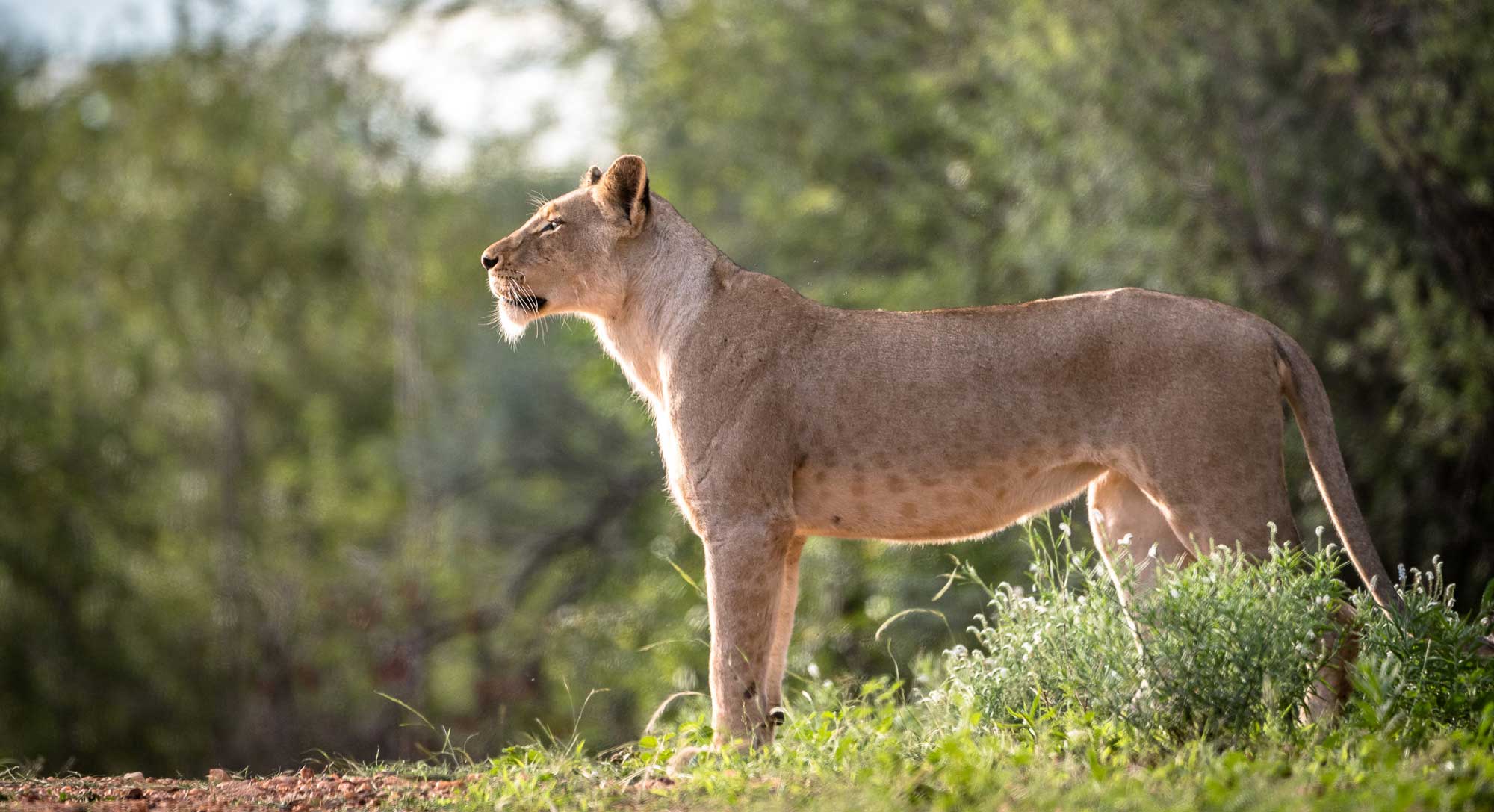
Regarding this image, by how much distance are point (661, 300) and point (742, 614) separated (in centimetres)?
136

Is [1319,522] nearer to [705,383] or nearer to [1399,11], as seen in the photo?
[1399,11]

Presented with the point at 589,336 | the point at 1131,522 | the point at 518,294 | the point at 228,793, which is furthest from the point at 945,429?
the point at 589,336

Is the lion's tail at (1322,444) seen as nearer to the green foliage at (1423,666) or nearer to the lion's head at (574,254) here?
the green foliage at (1423,666)

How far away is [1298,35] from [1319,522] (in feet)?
13.1

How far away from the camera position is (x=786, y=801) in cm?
436

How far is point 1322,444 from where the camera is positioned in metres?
5.64

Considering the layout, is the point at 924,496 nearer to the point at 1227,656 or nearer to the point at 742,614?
the point at 742,614

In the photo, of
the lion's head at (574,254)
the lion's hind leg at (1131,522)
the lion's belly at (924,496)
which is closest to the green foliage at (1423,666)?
the lion's hind leg at (1131,522)

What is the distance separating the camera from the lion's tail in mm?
5469

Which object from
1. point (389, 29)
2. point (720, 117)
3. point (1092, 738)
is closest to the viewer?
point (1092, 738)

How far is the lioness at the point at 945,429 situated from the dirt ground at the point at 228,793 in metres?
1.16

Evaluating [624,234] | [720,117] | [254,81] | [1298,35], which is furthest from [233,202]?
[624,234]

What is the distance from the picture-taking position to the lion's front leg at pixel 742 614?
5648 millimetres

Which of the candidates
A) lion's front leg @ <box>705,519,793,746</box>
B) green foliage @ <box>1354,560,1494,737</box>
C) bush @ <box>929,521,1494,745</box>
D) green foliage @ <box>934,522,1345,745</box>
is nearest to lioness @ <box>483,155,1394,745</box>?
lion's front leg @ <box>705,519,793,746</box>
